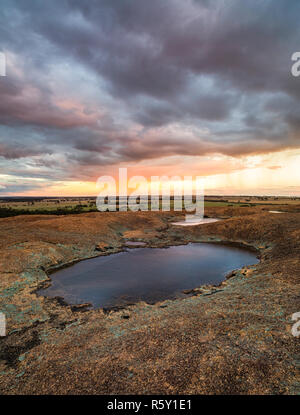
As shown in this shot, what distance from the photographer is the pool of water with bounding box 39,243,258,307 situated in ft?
53.3

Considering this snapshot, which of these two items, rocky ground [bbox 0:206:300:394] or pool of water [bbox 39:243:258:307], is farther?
pool of water [bbox 39:243:258:307]

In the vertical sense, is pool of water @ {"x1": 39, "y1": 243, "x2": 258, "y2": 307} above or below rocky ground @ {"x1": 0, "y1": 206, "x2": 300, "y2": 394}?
below

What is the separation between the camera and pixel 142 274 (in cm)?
2116

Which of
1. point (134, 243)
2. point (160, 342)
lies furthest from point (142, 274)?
point (134, 243)

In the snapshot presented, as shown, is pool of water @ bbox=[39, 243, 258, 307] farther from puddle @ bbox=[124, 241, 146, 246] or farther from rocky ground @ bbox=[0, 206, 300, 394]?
puddle @ bbox=[124, 241, 146, 246]

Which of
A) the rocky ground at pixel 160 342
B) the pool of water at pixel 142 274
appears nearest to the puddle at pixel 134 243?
the pool of water at pixel 142 274

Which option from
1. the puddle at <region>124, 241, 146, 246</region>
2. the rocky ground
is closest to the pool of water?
the rocky ground

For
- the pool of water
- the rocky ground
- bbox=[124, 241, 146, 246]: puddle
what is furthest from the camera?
bbox=[124, 241, 146, 246]: puddle

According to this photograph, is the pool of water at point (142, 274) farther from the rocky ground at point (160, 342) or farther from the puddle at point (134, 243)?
the puddle at point (134, 243)

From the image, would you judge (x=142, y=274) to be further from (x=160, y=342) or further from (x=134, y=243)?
(x=134, y=243)

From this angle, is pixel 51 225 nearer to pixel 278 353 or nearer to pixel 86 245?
pixel 86 245
